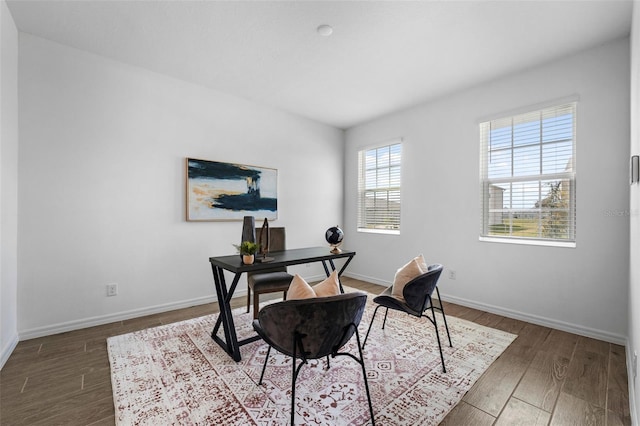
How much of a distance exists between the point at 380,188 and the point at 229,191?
7.78 ft

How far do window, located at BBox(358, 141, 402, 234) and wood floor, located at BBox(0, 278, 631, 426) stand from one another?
2.32 m

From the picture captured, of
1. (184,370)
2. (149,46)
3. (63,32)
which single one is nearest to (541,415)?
(184,370)

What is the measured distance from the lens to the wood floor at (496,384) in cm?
169

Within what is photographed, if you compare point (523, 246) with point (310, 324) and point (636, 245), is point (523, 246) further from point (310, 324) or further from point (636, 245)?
point (310, 324)

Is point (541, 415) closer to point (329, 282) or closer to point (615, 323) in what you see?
point (329, 282)

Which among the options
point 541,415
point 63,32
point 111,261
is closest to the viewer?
point 541,415

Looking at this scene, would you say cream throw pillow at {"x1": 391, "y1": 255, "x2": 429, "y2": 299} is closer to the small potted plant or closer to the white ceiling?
the small potted plant

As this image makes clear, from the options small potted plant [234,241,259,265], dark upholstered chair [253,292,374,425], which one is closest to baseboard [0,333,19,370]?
small potted plant [234,241,259,265]

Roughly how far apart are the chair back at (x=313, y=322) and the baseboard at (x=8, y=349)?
216 centimetres

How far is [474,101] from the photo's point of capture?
3.60 metres

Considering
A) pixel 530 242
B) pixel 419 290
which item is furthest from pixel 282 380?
pixel 530 242

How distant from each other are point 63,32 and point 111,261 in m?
2.14

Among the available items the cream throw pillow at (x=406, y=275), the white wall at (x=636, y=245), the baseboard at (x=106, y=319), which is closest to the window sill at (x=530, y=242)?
the white wall at (x=636, y=245)

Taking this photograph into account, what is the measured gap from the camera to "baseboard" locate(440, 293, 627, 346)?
2.65 m
